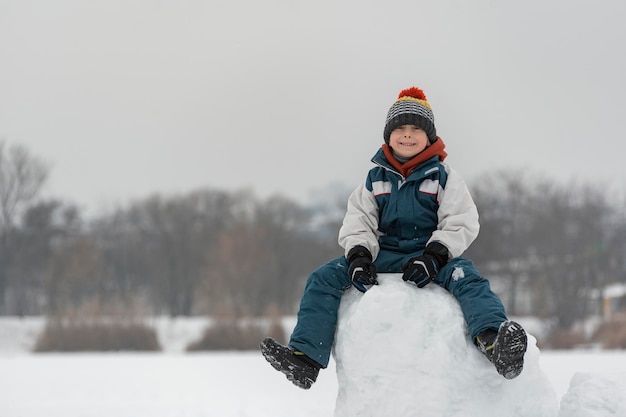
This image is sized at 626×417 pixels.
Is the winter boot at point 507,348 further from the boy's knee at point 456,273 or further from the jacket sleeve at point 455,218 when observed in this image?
the jacket sleeve at point 455,218

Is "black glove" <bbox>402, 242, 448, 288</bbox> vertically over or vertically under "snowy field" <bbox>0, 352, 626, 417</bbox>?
over

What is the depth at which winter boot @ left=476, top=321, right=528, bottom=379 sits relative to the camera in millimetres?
3182

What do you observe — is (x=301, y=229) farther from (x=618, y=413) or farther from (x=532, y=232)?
(x=618, y=413)

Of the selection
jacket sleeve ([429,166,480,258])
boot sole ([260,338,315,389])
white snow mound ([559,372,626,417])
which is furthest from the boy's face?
white snow mound ([559,372,626,417])

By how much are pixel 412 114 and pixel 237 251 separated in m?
26.1

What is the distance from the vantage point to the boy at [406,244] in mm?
3477

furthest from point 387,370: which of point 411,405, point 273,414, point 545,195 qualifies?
point 545,195

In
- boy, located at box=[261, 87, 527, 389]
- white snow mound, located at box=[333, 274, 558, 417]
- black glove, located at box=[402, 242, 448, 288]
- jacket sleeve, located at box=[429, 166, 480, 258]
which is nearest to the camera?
white snow mound, located at box=[333, 274, 558, 417]

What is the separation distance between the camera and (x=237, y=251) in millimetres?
29688

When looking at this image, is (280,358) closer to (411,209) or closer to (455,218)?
(411,209)

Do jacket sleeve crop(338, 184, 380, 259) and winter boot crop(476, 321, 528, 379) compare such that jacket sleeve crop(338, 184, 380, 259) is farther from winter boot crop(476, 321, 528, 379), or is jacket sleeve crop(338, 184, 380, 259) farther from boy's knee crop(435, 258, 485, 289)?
winter boot crop(476, 321, 528, 379)

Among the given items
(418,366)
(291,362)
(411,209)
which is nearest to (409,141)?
(411,209)

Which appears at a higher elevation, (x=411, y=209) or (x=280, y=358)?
(x=411, y=209)

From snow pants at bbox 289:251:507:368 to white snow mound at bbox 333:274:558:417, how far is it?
0.07 meters
